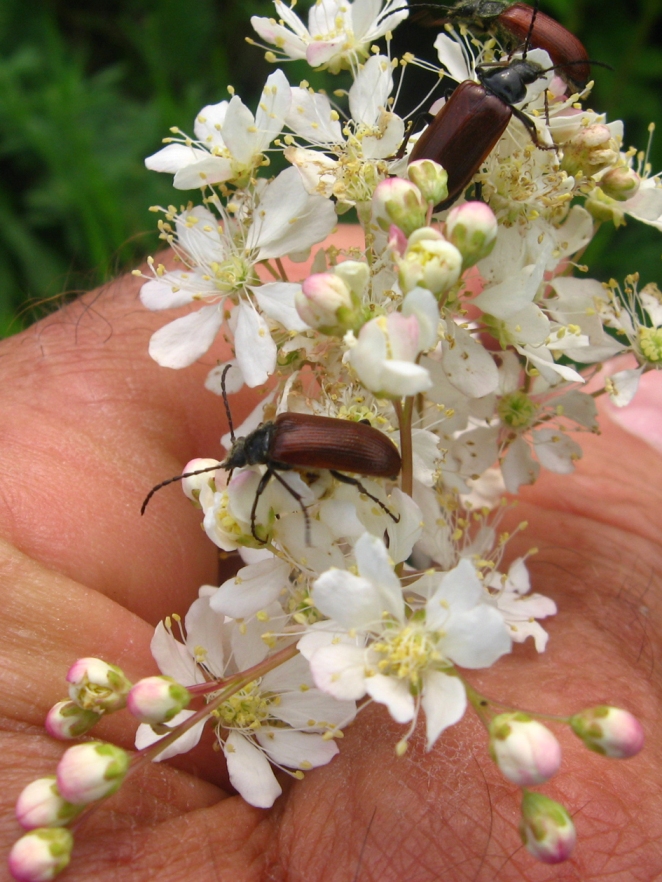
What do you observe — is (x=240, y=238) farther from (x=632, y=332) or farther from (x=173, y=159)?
(x=632, y=332)

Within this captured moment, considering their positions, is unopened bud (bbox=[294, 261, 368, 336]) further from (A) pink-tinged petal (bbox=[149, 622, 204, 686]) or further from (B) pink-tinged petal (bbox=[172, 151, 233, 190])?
(A) pink-tinged petal (bbox=[149, 622, 204, 686])

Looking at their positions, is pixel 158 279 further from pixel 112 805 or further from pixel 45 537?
pixel 112 805

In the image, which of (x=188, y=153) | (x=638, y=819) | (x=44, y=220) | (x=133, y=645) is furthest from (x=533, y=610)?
(x=44, y=220)

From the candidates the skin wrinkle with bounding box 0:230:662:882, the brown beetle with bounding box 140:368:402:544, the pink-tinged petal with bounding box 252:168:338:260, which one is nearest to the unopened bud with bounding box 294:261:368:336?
the brown beetle with bounding box 140:368:402:544

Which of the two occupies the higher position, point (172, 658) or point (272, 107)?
point (272, 107)

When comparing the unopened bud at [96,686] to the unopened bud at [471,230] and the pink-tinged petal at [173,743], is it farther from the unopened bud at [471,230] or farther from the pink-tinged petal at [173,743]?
the unopened bud at [471,230]


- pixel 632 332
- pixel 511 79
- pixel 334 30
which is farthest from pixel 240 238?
pixel 632 332
